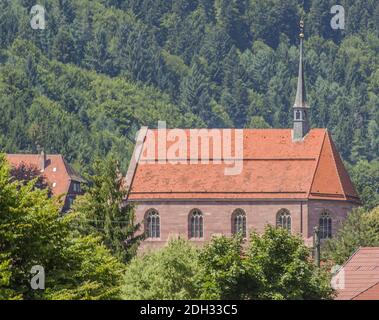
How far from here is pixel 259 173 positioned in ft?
531

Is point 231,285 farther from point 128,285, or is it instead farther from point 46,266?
point 46,266

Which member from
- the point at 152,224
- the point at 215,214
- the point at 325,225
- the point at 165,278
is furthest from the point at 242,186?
the point at 165,278

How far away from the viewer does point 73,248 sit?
2003 inches

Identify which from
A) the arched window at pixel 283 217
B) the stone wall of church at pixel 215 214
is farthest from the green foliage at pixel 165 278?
the arched window at pixel 283 217

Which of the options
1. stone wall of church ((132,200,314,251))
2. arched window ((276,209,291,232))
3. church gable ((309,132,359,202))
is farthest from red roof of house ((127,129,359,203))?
arched window ((276,209,291,232))

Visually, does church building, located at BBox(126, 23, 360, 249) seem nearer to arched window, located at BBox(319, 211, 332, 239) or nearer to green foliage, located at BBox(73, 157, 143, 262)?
arched window, located at BBox(319, 211, 332, 239)

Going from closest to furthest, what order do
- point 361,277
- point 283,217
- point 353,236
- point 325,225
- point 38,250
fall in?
point 38,250 → point 361,277 → point 353,236 → point 325,225 → point 283,217

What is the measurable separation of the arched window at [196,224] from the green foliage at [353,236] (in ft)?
33.1

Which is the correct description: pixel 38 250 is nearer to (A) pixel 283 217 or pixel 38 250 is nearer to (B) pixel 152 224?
(B) pixel 152 224

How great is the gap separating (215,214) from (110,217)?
136ft

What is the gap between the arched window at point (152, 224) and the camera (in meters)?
153

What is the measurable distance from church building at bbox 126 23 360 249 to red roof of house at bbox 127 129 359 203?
69 mm

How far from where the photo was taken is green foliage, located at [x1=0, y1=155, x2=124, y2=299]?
45531mm
